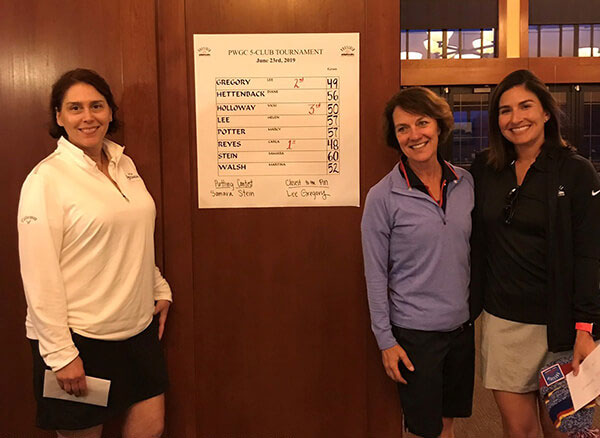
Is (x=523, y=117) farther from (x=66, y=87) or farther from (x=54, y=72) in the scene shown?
(x=54, y=72)

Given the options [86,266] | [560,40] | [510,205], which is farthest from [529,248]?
[560,40]

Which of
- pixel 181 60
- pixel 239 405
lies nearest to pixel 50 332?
pixel 239 405

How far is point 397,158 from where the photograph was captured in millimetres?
1825

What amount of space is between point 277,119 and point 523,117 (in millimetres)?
824

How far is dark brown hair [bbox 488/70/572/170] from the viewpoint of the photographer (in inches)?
63.2

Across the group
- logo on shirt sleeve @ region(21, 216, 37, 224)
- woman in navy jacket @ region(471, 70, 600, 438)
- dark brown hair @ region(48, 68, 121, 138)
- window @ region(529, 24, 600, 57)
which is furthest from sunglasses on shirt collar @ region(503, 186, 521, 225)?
window @ region(529, 24, 600, 57)

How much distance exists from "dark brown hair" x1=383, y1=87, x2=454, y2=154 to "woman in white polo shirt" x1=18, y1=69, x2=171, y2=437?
2.78 ft

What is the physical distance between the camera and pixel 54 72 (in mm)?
1764

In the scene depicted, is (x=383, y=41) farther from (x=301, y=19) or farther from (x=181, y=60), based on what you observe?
(x=181, y=60)

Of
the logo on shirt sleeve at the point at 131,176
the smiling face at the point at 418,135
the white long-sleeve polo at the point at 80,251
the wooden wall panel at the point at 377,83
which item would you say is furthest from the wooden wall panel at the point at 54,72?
the smiling face at the point at 418,135

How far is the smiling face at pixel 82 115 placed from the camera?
4.77 ft

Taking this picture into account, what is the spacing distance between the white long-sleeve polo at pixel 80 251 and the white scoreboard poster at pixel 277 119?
1.20 ft

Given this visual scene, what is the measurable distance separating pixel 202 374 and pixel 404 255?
903 mm

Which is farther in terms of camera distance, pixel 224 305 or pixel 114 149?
pixel 224 305
